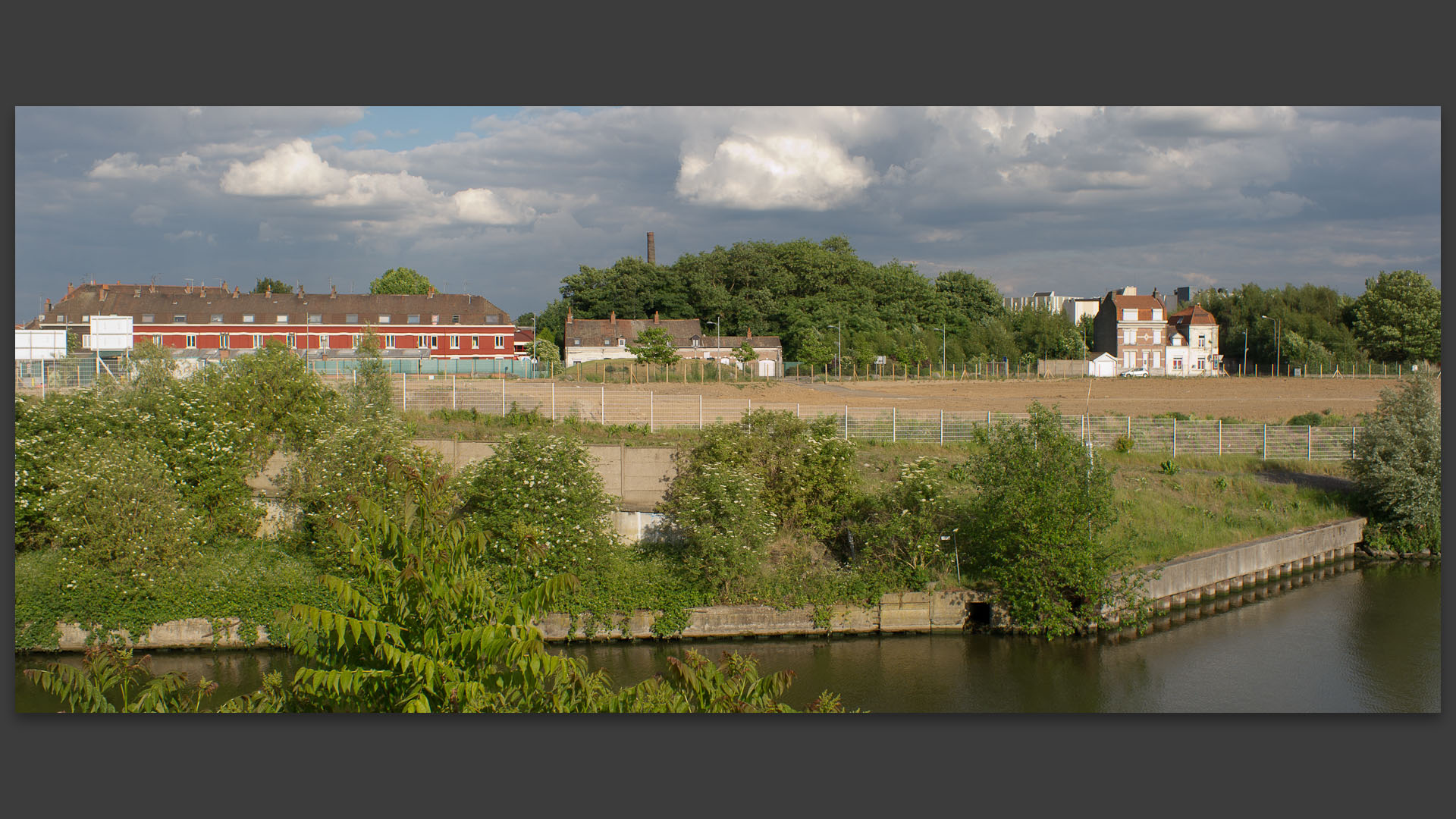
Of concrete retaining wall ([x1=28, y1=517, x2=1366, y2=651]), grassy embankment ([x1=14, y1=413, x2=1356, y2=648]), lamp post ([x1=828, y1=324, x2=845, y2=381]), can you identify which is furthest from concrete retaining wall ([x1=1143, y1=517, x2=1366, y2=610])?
lamp post ([x1=828, y1=324, x2=845, y2=381])

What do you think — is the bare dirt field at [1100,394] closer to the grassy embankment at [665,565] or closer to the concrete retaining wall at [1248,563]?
the grassy embankment at [665,565]

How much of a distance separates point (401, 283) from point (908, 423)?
70.9m

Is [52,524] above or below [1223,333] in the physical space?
below

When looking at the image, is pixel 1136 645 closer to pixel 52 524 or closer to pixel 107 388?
pixel 52 524

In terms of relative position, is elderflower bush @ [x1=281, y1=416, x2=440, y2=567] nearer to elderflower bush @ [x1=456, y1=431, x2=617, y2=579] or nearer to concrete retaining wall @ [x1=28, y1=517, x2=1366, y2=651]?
elderflower bush @ [x1=456, y1=431, x2=617, y2=579]

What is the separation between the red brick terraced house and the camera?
55.1m

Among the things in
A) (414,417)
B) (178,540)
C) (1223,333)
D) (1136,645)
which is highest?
(1223,333)

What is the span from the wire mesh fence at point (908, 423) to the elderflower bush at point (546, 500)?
6792mm

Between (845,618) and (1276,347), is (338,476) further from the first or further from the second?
(1276,347)

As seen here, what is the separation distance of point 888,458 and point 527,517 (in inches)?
346

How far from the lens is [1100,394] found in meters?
44.3

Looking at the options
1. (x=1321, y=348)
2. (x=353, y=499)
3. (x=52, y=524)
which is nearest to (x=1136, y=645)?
(x=353, y=499)

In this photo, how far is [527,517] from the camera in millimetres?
15695

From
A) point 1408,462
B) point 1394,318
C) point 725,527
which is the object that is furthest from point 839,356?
point 725,527
